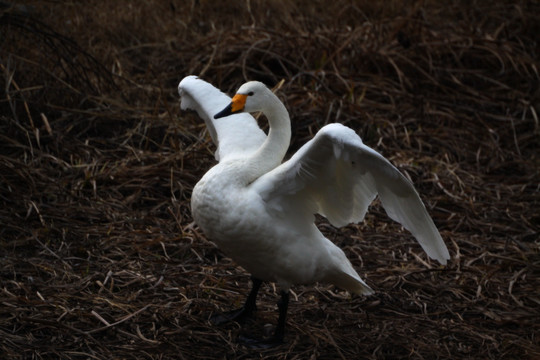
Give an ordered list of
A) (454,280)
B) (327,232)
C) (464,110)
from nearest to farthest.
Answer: (454,280) → (327,232) → (464,110)

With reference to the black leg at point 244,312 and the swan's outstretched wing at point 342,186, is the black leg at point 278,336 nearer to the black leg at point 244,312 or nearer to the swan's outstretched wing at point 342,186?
the black leg at point 244,312

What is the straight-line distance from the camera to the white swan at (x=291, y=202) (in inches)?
112

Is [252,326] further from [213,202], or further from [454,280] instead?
[454,280]

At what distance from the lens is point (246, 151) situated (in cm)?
353

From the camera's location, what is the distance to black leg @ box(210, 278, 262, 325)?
3.40 m

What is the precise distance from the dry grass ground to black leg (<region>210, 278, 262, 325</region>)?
0.05 m

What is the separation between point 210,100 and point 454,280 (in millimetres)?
1659

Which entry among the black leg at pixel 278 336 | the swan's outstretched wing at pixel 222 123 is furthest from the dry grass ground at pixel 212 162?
the swan's outstretched wing at pixel 222 123

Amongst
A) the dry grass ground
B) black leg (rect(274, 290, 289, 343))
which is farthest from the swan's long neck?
the dry grass ground

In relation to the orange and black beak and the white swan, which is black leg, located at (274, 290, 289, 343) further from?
A: the orange and black beak

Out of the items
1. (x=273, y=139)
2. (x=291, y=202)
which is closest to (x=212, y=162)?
(x=273, y=139)

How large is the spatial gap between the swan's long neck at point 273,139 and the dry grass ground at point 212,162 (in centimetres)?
77

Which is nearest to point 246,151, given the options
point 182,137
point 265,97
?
point 265,97

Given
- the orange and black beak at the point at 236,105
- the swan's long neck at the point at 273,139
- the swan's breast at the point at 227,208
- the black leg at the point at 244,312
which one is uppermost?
the orange and black beak at the point at 236,105
